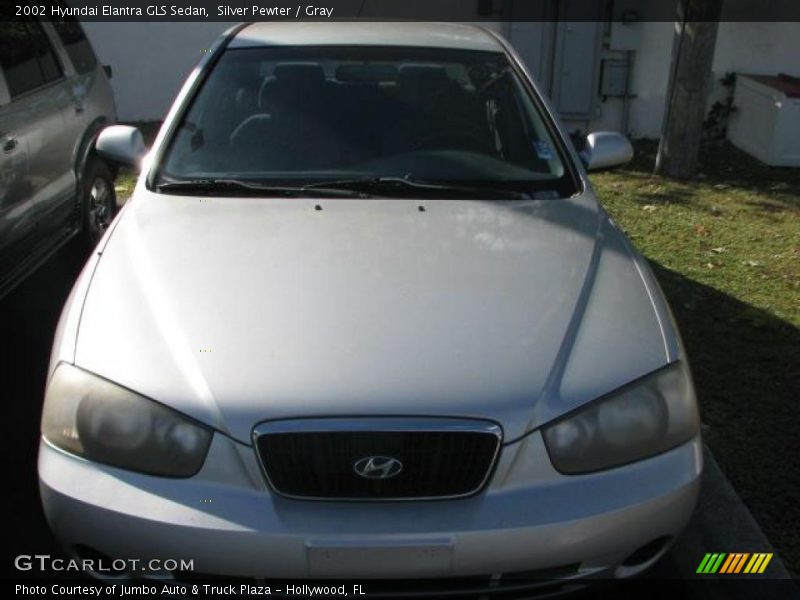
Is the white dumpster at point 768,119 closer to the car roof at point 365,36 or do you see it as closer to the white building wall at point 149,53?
the car roof at point 365,36

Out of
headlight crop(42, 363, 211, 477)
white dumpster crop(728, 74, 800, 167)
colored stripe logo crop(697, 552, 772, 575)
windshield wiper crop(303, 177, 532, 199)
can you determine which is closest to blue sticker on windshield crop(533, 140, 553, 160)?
windshield wiper crop(303, 177, 532, 199)

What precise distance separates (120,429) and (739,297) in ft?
12.7

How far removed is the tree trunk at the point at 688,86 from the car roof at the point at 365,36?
12.7 ft

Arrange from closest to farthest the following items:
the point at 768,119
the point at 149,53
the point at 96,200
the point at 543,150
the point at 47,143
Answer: the point at 543,150 < the point at 47,143 < the point at 96,200 < the point at 768,119 < the point at 149,53

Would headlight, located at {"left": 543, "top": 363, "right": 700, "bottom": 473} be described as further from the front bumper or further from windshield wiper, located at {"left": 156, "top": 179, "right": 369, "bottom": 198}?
windshield wiper, located at {"left": 156, "top": 179, "right": 369, "bottom": 198}

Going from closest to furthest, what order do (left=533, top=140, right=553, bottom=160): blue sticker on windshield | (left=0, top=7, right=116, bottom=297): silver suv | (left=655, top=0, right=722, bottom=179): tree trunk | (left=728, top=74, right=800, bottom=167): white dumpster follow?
(left=533, top=140, right=553, bottom=160): blue sticker on windshield → (left=0, top=7, right=116, bottom=297): silver suv → (left=655, top=0, right=722, bottom=179): tree trunk → (left=728, top=74, right=800, bottom=167): white dumpster

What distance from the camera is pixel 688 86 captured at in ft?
Result: 25.2

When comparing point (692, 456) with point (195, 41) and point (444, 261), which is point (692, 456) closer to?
point (444, 261)

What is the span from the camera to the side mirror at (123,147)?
379 centimetres

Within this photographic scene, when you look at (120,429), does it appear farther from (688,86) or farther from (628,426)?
(688,86)

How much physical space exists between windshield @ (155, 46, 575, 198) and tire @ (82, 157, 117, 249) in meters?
2.16

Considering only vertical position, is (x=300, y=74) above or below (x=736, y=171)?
above

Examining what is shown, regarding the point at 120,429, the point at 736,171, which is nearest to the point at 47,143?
the point at 120,429

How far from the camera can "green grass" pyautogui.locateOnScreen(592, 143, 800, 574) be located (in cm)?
345
